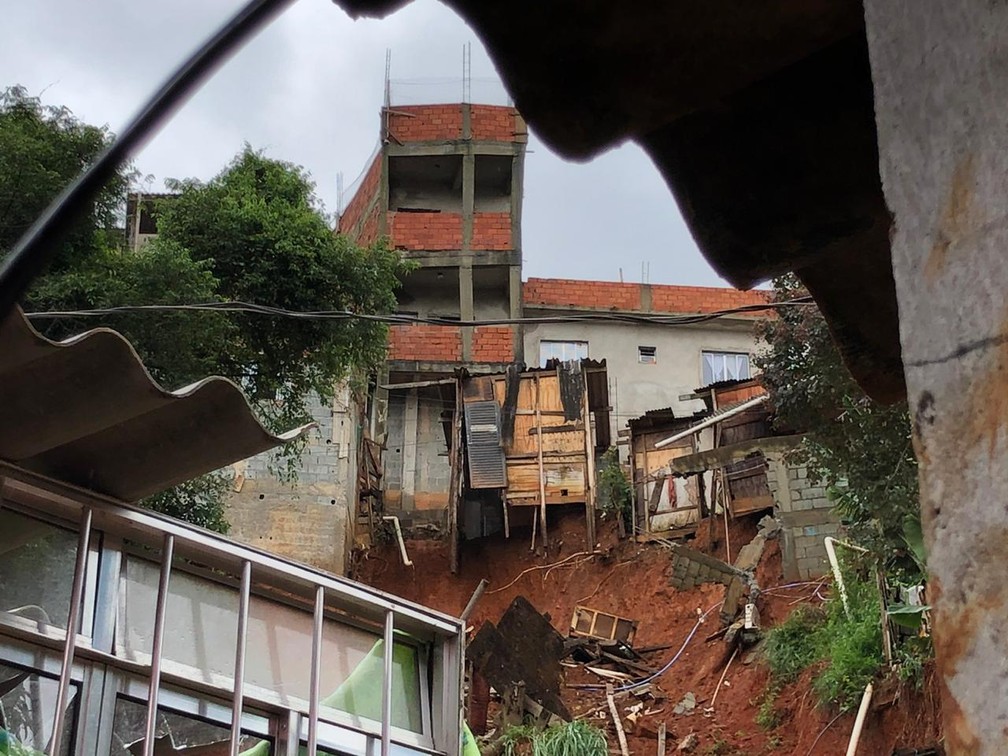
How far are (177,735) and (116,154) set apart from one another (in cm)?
425

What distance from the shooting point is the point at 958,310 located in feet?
3.42

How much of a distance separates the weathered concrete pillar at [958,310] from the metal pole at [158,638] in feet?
14.1

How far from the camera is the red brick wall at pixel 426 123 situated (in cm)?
2995

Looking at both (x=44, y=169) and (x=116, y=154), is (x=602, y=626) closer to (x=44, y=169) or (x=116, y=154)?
(x=44, y=169)

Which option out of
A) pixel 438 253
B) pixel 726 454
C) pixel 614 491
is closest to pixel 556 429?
pixel 614 491

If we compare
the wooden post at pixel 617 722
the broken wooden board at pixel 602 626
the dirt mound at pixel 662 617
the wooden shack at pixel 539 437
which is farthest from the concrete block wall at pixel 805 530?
the wooden shack at pixel 539 437

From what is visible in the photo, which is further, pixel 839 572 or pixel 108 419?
pixel 839 572

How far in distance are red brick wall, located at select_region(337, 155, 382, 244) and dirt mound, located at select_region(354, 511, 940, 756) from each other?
32.5 ft

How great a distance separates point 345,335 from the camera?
49.5 feet

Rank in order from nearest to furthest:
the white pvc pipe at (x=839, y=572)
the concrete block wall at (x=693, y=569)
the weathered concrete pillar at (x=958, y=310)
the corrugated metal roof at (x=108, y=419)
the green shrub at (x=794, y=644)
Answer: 1. the weathered concrete pillar at (x=958, y=310)
2. the corrugated metal roof at (x=108, y=419)
3. the white pvc pipe at (x=839, y=572)
4. the green shrub at (x=794, y=644)
5. the concrete block wall at (x=693, y=569)

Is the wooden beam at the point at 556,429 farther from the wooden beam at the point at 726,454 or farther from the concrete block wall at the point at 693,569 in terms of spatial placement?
the concrete block wall at the point at 693,569

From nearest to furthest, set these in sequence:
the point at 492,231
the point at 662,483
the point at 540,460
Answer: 1. the point at 662,483
2. the point at 540,460
3. the point at 492,231

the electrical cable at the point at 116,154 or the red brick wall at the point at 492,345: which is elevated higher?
the red brick wall at the point at 492,345

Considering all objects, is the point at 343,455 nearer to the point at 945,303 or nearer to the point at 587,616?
the point at 587,616
